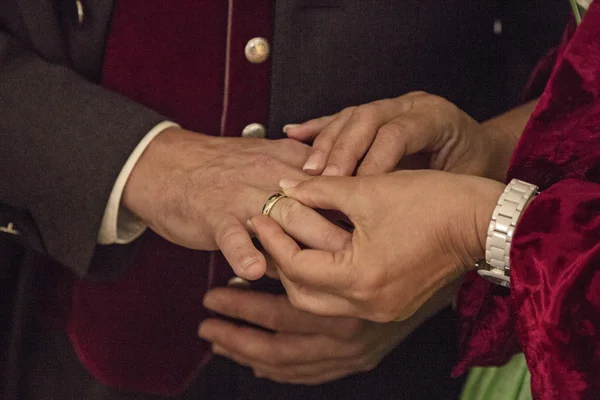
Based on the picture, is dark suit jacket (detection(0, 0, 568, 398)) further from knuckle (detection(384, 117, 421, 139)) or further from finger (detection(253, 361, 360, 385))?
finger (detection(253, 361, 360, 385))

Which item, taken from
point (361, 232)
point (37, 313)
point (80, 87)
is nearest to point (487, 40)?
point (361, 232)

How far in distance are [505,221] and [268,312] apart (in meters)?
0.38

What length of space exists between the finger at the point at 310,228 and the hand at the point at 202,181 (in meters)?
0.05

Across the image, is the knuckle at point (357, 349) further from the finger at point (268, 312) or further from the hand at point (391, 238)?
the hand at point (391, 238)

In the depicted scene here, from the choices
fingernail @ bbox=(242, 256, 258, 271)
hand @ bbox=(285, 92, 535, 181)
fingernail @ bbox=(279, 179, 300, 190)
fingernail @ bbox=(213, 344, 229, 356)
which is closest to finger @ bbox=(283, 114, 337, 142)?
hand @ bbox=(285, 92, 535, 181)

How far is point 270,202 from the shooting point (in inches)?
27.5

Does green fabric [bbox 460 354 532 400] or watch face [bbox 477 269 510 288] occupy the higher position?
watch face [bbox 477 269 510 288]

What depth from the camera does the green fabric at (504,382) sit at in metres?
0.77

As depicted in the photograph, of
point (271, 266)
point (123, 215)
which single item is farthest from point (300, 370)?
point (123, 215)

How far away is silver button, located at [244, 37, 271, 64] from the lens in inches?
31.6

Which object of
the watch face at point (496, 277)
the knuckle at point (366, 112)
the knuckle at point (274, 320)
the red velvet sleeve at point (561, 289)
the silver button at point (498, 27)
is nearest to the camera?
the red velvet sleeve at point (561, 289)

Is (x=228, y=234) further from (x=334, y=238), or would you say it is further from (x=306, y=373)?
(x=306, y=373)

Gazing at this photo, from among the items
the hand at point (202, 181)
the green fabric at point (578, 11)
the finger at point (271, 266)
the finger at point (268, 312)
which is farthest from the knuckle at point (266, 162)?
the green fabric at point (578, 11)

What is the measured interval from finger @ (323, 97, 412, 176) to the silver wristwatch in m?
→ 0.18
